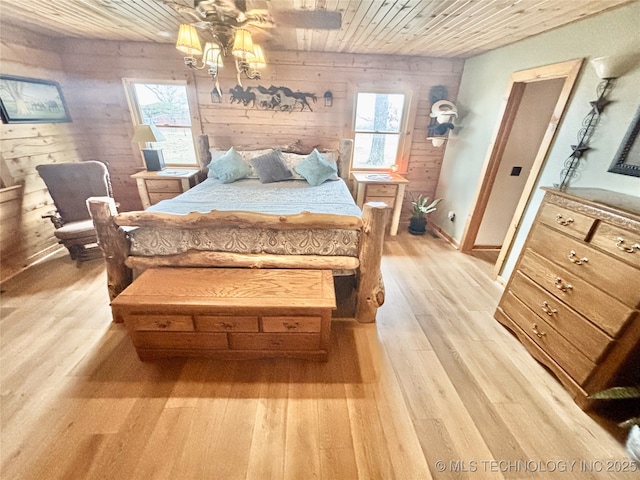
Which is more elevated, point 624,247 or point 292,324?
point 624,247

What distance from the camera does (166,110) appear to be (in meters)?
3.57

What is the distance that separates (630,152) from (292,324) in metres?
2.38

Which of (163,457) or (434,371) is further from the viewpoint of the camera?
(434,371)

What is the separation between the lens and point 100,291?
2408 mm

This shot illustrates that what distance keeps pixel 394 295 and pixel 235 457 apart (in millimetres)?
1746

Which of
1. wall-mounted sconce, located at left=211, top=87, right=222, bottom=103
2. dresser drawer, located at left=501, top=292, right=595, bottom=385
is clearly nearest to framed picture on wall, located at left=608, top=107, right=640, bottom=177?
dresser drawer, located at left=501, top=292, right=595, bottom=385

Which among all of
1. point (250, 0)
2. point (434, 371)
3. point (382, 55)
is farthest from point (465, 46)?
point (434, 371)

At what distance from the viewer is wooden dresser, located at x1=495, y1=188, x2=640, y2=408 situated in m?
1.32

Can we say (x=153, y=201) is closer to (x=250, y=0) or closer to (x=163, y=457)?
(x=250, y=0)

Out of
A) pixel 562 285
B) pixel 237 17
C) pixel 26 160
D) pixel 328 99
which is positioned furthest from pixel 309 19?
pixel 26 160

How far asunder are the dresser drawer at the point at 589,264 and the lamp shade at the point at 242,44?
2444 millimetres

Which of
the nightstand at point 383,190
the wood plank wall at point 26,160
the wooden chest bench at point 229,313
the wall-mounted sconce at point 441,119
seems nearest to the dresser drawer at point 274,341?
the wooden chest bench at point 229,313

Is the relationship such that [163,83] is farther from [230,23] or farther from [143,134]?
[230,23]

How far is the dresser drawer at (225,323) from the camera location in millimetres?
1605
